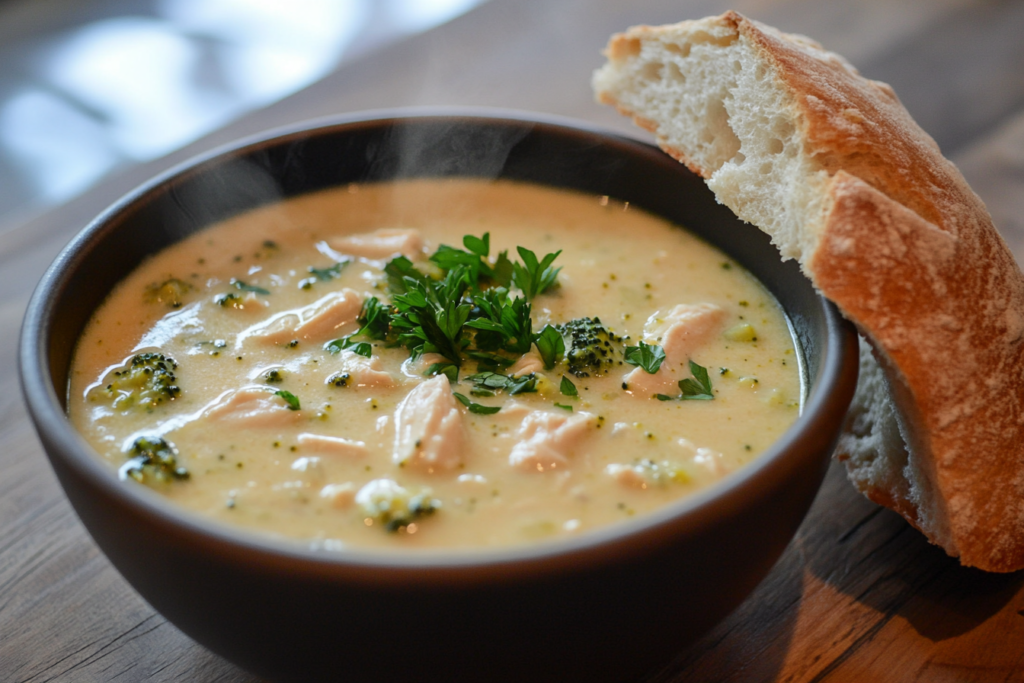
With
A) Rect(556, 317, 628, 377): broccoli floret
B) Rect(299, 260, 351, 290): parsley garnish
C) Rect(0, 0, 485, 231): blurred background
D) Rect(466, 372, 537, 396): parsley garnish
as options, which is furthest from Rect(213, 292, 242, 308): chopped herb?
Rect(0, 0, 485, 231): blurred background

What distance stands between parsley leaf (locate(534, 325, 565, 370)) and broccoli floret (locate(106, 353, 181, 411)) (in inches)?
28.4

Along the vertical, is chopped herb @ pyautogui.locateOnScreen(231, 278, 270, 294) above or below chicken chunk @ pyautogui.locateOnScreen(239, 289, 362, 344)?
below

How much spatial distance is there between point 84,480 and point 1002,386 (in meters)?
1.55

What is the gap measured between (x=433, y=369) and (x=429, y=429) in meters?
0.25

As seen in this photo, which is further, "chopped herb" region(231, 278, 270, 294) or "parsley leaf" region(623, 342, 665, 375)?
"chopped herb" region(231, 278, 270, 294)

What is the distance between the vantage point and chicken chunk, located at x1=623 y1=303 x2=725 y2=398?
6.31 ft

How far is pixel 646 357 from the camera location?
196cm

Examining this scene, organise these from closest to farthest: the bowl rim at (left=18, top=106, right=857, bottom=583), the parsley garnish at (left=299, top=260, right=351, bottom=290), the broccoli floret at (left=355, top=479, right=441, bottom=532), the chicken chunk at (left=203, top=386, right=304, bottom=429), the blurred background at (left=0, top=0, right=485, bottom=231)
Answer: the bowl rim at (left=18, top=106, right=857, bottom=583)
the broccoli floret at (left=355, top=479, right=441, bottom=532)
the chicken chunk at (left=203, top=386, right=304, bottom=429)
the parsley garnish at (left=299, top=260, right=351, bottom=290)
the blurred background at (left=0, top=0, right=485, bottom=231)

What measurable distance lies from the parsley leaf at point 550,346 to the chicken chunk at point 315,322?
45 centimetres

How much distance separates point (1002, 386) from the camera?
1748 mm

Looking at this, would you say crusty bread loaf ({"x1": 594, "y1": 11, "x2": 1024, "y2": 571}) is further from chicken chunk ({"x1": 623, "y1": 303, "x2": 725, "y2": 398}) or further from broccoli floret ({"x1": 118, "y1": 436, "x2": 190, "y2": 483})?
broccoli floret ({"x1": 118, "y1": 436, "x2": 190, "y2": 483})

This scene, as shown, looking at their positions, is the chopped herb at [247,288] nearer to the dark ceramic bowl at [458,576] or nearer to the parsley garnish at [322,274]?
the parsley garnish at [322,274]

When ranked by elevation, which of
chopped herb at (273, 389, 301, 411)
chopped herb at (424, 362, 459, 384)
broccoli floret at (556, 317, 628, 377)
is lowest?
chopped herb at (273, 389, 301, 411)

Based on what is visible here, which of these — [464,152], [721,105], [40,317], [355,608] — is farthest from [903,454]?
[40,317]
